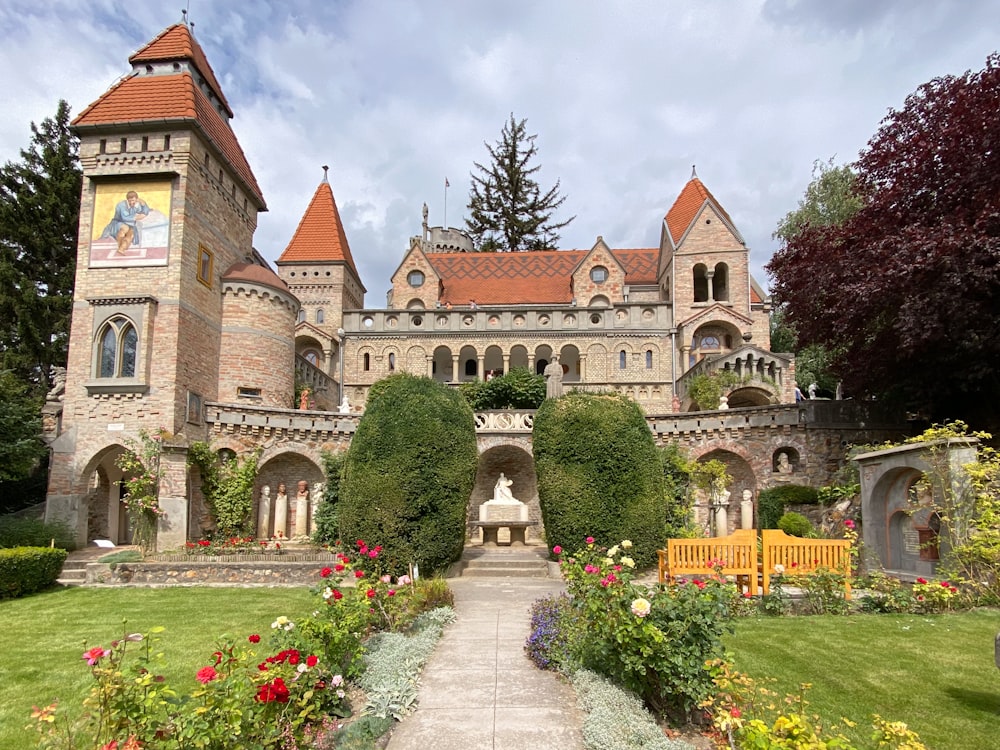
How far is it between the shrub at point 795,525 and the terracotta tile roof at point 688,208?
20.7 meters

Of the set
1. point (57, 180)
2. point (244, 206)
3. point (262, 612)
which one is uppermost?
point (57, 180)

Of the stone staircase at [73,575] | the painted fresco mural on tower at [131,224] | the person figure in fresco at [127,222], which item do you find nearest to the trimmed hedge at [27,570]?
the stone staircase at [73,575]

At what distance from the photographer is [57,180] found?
29250 millimetres

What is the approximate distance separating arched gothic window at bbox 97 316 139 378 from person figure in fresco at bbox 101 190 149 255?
2704 millimetres

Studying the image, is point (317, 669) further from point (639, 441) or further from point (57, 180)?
point (57, 180)

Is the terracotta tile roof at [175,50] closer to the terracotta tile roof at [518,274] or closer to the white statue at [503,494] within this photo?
the terracotta tile roof at [518,274]

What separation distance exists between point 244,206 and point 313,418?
10.3 metres

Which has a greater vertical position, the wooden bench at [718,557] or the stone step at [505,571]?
the wooden bench at [718,557]

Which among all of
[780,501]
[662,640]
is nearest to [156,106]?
[780,501]

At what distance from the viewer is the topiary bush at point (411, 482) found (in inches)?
541

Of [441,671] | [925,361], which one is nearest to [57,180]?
[441,671]

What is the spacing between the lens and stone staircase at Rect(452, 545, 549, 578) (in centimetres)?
1516

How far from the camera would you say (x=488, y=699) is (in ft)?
20.7

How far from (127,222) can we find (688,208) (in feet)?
92.2
